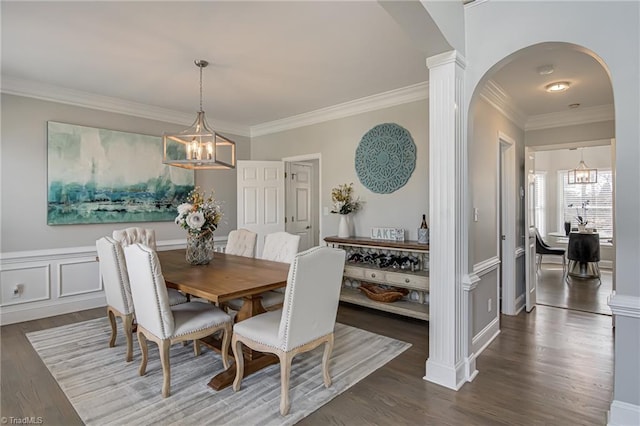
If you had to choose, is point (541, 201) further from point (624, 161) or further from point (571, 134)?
point (624, 161)

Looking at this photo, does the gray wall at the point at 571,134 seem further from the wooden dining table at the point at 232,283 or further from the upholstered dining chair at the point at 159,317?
the upholstered dining chair at the point at 159,317

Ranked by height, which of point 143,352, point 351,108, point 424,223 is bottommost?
point 143,352

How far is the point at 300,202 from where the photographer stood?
596cm

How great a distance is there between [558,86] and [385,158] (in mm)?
1859

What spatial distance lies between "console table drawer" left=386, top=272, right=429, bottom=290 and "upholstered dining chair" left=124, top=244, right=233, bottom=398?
191 centimetres

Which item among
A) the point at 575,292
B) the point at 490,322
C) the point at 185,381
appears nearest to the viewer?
the point at 185,381

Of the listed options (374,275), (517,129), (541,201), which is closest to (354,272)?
(374,275)

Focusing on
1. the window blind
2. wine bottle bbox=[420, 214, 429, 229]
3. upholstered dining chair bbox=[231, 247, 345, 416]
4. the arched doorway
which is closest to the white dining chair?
upholstered dining chair bbox=[231, 247, 345, 416]

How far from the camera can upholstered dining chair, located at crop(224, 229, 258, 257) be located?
3742 millimetres

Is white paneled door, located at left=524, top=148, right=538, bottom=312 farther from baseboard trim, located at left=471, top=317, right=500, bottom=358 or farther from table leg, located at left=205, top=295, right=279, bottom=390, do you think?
table leg, located at left=205, top=295, right=279, bottom=390

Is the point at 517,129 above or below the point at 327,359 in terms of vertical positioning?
above

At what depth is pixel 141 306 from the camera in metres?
2.33

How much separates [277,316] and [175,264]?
1.30m

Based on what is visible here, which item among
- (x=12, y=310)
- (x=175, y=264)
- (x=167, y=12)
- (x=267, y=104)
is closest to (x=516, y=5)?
(x=167, y=12)
